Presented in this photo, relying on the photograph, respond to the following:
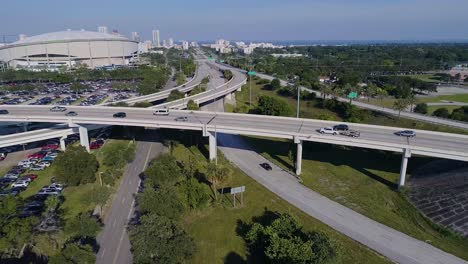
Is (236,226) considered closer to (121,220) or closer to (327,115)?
(121,220)

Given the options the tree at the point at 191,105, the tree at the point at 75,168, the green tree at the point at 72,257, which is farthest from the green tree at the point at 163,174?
the tree at the point at 191,105

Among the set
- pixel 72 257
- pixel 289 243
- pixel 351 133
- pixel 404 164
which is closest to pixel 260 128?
pixel 351 133

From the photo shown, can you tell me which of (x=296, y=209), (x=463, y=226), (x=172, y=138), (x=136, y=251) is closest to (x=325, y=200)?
(x=296, y=209)

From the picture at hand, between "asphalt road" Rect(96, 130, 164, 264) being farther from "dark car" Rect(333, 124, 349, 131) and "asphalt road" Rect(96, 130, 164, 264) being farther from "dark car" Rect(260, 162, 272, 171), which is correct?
"dark car" Rect(333, 124, 349, 131)

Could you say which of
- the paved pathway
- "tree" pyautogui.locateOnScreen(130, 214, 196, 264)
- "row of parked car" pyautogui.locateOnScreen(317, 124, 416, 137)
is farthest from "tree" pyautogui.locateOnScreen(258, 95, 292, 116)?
"tree" pyautogui.locateOnScreen(130, 214, 196, 264)

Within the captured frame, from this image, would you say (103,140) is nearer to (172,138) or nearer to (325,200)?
(172,138)

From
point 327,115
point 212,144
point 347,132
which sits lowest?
point 212,144

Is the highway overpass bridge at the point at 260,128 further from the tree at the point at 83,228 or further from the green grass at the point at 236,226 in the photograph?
the tree at the point at 83,228
